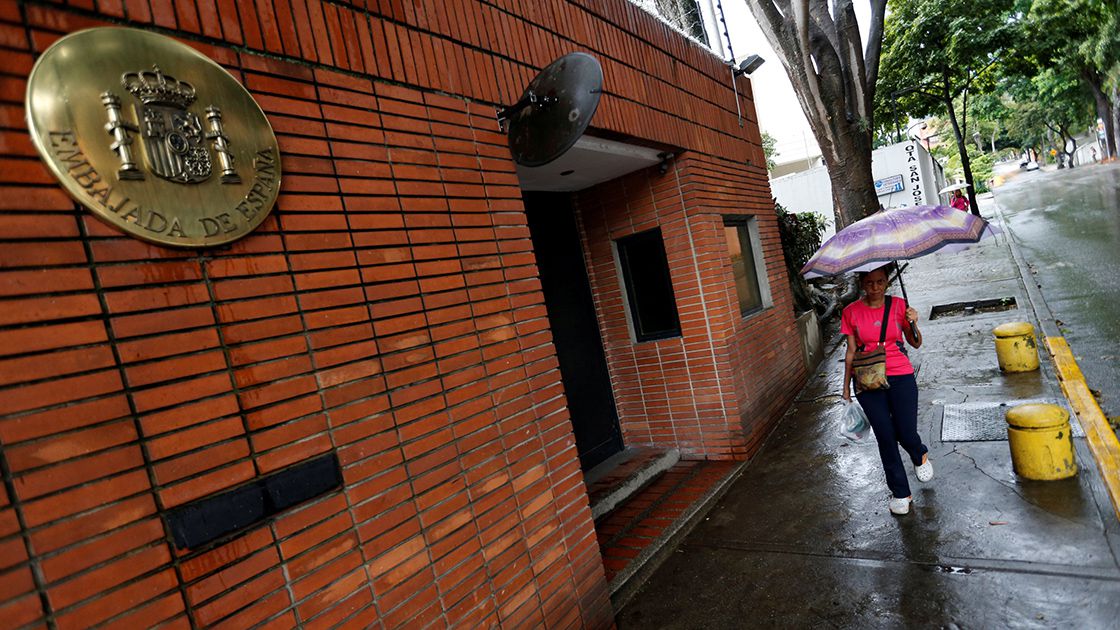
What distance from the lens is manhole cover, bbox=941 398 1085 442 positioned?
4660 millimetres

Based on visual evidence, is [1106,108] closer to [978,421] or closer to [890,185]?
[890,185]

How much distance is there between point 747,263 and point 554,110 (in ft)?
13.8

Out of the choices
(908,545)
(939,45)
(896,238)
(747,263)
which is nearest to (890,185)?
(939,45)

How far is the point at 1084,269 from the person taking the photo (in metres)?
10.4

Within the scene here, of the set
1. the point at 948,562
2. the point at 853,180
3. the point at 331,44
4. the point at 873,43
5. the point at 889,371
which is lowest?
the point at 948,562

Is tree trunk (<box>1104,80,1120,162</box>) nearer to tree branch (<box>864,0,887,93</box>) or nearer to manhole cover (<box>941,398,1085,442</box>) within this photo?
tree branch (<box>864,0,887,93</box>)

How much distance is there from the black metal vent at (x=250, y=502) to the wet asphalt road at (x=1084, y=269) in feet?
19.7

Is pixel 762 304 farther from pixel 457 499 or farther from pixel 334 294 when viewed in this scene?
pixel 334 294

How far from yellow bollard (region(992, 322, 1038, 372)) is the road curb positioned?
25cm

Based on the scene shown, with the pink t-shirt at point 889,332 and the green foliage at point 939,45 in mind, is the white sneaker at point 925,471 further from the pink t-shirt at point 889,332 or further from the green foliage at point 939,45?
the green foliage at point 939,45

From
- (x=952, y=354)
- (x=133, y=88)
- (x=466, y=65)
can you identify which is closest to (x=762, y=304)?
(x=952, y=354)

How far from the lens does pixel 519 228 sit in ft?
Result: 11.2

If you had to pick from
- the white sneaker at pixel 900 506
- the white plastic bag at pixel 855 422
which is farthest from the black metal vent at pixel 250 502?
the white sneaker at pixel 900 506

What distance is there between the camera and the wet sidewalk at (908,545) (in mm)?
2930
